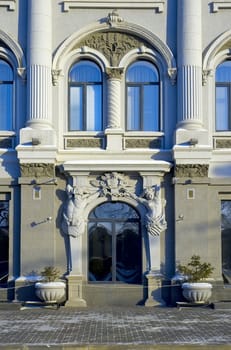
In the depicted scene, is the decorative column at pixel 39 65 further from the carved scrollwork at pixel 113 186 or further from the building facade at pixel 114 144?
the carved scrollwork at pixel 113 186

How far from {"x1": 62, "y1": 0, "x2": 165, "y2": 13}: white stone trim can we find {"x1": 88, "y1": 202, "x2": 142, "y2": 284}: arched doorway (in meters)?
6.44

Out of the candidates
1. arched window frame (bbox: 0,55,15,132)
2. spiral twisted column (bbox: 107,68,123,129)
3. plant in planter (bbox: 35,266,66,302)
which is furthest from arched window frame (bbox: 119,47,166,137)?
plant in planter (bbox: 35,266,66,302)

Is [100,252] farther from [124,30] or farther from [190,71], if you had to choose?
[124,30]

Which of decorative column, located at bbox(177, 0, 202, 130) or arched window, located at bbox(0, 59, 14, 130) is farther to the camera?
arched window, located at bbox(0, 59, 14, 130)

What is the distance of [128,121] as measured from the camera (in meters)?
23.9

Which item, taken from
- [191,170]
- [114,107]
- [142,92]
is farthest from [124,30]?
[191,170]

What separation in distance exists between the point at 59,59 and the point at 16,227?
5572 mm

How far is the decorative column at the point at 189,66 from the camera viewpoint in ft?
76.0

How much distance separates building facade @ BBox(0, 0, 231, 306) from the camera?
22828 millimetres

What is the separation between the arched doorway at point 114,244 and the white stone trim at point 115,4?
253 inches

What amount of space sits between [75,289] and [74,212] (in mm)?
2383

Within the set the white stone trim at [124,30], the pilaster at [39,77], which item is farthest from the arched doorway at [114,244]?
the white stone trim at [124,30]

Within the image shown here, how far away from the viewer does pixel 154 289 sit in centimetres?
2266

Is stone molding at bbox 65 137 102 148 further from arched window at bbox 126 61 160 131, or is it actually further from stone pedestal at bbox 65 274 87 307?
stone pedestal at bbox 65 274 87 307
